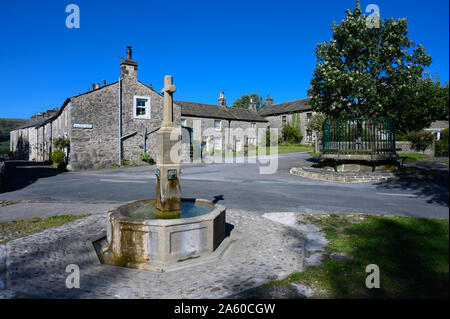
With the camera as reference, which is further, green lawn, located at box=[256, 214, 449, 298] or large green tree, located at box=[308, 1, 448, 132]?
large green tree, located at box=[308, 1, 448, 132]

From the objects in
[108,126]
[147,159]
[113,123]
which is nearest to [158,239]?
[108,126]

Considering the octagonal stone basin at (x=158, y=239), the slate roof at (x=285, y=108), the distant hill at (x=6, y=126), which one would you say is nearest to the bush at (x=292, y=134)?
the slate roof at (x=285, y=108)

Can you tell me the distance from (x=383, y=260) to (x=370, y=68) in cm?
A: 1334

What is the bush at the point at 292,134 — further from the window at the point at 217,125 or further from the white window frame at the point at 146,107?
the white window frame at the point at 146,107

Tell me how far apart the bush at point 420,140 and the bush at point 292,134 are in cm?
1590

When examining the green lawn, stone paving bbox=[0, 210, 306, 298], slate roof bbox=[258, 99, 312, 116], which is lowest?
stone paving bbox=[0, 210, 306, 298]

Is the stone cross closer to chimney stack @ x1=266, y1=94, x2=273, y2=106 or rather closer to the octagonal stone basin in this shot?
the octagonal stone basin

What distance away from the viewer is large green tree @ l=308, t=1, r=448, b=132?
552 inches

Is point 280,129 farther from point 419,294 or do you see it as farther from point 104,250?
point 419,294

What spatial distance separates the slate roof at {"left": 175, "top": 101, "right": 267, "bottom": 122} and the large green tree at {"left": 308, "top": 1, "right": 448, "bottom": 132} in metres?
20.7

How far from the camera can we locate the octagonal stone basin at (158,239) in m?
4.74

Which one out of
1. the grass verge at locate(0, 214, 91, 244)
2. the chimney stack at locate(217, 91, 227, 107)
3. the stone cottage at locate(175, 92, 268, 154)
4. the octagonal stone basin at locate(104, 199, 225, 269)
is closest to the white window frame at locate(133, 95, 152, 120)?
the stone cottage at locate(175, 92, 268, 154)

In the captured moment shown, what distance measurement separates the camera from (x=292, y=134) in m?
41.2
